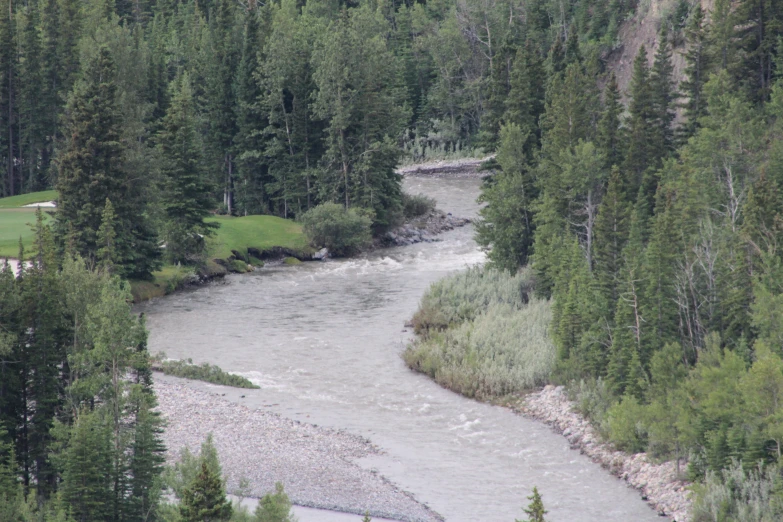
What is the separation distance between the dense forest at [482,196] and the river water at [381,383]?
10.4ft

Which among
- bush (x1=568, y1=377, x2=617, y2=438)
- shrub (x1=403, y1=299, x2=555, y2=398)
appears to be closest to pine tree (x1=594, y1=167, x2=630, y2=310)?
bush (x1=568, y1=377, x2=617, y2=438)

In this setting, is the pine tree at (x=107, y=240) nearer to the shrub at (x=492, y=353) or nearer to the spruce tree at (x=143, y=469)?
the shrub at (x=492, y=353)

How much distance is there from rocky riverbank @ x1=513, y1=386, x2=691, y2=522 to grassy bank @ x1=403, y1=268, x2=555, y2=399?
178cm

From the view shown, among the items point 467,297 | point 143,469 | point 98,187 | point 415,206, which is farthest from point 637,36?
point 143,469

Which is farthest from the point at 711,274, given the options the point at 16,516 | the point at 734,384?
the point at 16,516

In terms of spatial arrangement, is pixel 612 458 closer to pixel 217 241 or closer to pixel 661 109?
pixel 661 109

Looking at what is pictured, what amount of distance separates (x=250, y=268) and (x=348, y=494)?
38929 millimetres

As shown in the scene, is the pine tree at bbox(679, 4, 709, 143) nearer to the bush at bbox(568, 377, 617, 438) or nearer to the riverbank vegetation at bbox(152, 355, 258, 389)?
the bush at bbox(568, 377, 617, 438)

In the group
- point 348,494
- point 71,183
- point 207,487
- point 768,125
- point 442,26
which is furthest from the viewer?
point 442,26

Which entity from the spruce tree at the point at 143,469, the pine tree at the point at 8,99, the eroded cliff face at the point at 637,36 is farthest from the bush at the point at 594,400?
the pine tree at the point at 8,99

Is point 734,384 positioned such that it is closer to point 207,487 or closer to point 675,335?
point 675,335

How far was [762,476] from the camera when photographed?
28844mm

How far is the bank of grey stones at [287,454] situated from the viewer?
3188 cm

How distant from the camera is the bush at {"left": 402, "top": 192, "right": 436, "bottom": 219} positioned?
84.2m
